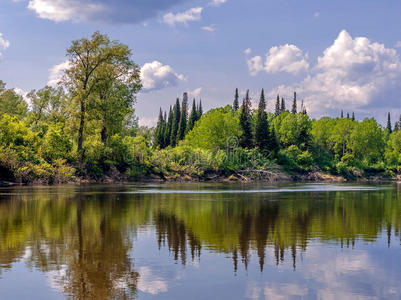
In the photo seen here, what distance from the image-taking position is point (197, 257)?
13.4 m

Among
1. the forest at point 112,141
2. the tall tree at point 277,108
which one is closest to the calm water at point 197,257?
the forest at point 112,141

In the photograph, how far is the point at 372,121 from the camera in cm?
14300

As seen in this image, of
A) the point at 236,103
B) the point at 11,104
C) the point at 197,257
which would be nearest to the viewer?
the point at 197,257

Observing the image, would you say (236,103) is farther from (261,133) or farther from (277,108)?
(261,133)

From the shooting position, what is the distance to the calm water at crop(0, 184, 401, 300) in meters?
10.3

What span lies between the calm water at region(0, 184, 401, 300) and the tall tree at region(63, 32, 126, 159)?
45158mm

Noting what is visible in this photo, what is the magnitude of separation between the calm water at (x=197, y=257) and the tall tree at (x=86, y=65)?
45.2 metres

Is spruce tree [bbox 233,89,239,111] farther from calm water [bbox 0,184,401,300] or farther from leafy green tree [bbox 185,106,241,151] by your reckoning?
calm water [bbox 0,184,401,300]

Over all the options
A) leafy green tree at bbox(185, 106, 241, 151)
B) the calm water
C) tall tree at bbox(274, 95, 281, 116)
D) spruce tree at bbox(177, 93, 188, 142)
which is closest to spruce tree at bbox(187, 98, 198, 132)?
spruce tree at bbox(177, 93, 188, 142)

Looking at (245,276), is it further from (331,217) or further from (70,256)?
(331,217)

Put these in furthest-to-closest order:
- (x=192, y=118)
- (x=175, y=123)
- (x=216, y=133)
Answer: (x=175, y=123) → (x=192, y=118) → (x=216, y=133)

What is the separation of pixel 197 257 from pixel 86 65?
58.7 meters

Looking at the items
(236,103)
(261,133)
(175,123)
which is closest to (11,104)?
(261,133)

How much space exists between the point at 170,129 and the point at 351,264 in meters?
142
